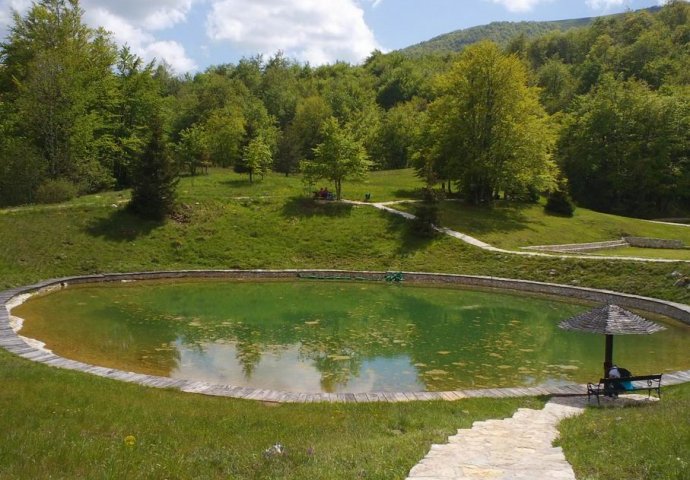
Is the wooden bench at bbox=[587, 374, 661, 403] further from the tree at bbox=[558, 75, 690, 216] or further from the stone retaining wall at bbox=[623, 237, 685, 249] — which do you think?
the tree at bbox=[558, 75, 690, 216]

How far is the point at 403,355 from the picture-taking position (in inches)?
679

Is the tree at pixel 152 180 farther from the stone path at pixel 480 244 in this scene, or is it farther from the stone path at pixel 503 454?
the stone path at pixel 503 454

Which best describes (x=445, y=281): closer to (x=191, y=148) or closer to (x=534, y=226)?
(x=534, y=226)

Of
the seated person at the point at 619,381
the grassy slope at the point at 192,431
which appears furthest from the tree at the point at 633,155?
the grassy slope at the point at 192,431

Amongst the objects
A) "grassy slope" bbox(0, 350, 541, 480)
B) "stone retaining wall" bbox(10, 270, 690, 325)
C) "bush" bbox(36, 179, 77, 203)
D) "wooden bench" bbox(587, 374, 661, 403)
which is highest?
"bush" bbox(36, 179, 77, 203)

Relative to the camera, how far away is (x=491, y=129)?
44938mm

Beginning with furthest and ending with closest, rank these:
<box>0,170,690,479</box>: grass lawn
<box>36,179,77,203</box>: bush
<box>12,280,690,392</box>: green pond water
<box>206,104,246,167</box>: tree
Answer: <box>206,104,246,167</box>: tree < <box>36,179,77,203</box>: bush < <box>12,280,690,392</box>: green pond water < <box>0,170,690,479</box>: grass lawn

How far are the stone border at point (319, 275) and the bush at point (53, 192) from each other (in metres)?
13.5

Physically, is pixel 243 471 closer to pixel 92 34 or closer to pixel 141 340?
pixel 141 340

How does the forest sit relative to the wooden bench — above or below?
above

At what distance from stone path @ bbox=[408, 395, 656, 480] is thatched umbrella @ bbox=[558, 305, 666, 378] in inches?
114

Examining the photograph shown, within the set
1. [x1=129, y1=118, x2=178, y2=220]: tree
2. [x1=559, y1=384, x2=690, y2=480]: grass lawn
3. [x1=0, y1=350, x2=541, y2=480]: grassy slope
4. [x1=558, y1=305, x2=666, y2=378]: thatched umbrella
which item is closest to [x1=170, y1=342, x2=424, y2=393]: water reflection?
[x1=0, y1=350, x2=541, y2=480]: grassy slope

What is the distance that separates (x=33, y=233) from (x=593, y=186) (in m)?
55.2

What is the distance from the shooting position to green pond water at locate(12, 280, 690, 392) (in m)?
15.4
